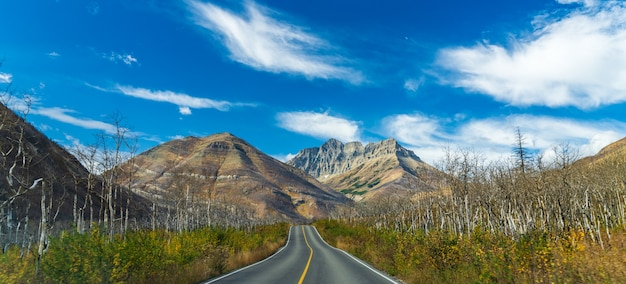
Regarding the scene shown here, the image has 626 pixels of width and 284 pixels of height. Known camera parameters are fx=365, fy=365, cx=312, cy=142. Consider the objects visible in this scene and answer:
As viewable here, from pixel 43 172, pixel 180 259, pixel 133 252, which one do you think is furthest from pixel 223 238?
pixel 43 172

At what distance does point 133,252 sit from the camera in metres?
11.8

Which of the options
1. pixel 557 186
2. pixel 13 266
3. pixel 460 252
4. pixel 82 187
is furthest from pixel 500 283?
pixel 82 187

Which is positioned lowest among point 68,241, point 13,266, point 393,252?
point 393,252

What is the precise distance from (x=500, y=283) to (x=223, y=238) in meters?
18.5

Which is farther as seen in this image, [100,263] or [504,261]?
[504,261]

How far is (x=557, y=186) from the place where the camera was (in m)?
34.2

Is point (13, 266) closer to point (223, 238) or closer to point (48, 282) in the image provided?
point (48, 282)

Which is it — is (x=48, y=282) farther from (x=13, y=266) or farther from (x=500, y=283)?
(x=500, y=283)

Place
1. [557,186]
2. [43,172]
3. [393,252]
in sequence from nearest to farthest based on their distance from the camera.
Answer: [393,252] < [557,186] < [43,172]

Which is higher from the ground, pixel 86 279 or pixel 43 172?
pixel 43 172

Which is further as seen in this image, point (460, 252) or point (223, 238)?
point (223, 238)

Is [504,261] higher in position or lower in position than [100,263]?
lower

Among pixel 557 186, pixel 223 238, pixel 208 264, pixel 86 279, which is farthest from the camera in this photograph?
pixel 557 186

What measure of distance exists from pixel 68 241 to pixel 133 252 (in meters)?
1.99
